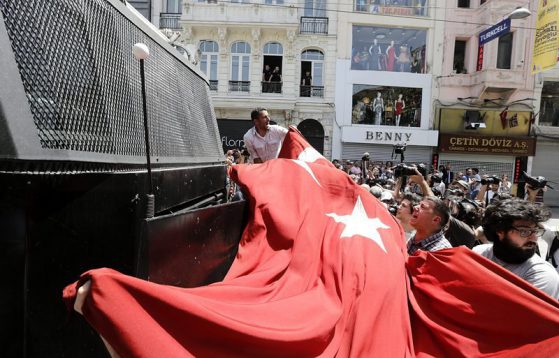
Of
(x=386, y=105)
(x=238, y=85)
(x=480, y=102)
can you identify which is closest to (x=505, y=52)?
(x=480, y=102)

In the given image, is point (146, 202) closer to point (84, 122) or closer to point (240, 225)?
point (84, 122)

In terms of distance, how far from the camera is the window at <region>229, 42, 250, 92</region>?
20297 millimetres

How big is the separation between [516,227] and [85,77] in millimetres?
2387

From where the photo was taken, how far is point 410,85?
20.5 meters

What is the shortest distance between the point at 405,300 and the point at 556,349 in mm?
704

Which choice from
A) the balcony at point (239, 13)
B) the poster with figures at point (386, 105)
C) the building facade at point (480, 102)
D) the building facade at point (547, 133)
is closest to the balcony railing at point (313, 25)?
the balcony at point (239, 13)

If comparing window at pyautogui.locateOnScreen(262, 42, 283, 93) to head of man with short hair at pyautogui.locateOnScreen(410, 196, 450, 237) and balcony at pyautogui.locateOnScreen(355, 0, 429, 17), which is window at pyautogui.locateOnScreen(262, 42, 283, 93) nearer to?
balcony at pyautogui.locateOnScreen(355, 0, 429, 17)

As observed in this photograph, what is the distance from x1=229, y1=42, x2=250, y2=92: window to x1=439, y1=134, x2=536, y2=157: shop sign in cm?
942

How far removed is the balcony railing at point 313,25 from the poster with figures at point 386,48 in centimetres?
139

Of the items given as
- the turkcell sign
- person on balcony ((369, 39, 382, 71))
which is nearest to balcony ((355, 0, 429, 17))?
person on balcony ((369, 39, 382, 71))

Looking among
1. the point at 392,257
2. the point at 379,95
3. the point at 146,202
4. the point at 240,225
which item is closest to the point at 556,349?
the point at 392,257

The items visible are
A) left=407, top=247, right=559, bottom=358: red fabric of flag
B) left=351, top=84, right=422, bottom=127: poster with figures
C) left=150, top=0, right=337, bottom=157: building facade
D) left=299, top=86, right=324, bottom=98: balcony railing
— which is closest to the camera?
left=407, top=247, right=559, bottom=358: red fabric of flag

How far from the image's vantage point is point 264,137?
5.11 metres

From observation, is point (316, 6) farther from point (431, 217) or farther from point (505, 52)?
point (431, 217)
